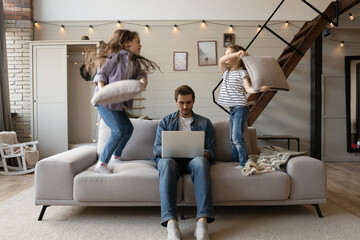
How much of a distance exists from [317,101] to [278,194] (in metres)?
3.38

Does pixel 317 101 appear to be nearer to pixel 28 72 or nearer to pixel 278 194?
pixel 278 194

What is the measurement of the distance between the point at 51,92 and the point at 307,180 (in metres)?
4.34

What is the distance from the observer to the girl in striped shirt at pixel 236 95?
112 inches

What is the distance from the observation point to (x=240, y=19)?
5797mm

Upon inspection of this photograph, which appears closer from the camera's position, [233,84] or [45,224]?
[45,224]

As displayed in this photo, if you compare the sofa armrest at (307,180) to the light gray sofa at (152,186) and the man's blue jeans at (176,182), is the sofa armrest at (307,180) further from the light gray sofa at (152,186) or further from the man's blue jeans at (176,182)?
the man's blue jeans at (176,182)

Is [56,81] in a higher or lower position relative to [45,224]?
higher

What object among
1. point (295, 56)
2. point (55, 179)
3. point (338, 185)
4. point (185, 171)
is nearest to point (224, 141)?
point (185, 171)

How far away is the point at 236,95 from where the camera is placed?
3.01m

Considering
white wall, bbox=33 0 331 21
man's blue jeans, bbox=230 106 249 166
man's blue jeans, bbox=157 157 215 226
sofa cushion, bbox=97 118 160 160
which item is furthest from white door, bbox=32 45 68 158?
man's blue jeans, bbox=157 157 215 226

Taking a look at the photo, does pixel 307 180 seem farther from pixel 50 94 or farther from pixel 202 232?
pixel 50 94

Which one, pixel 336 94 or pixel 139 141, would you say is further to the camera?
pixel 336 94

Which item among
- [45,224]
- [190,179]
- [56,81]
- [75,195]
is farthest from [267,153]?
[56,81]

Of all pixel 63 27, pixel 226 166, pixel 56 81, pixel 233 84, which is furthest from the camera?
pixel 63 27
